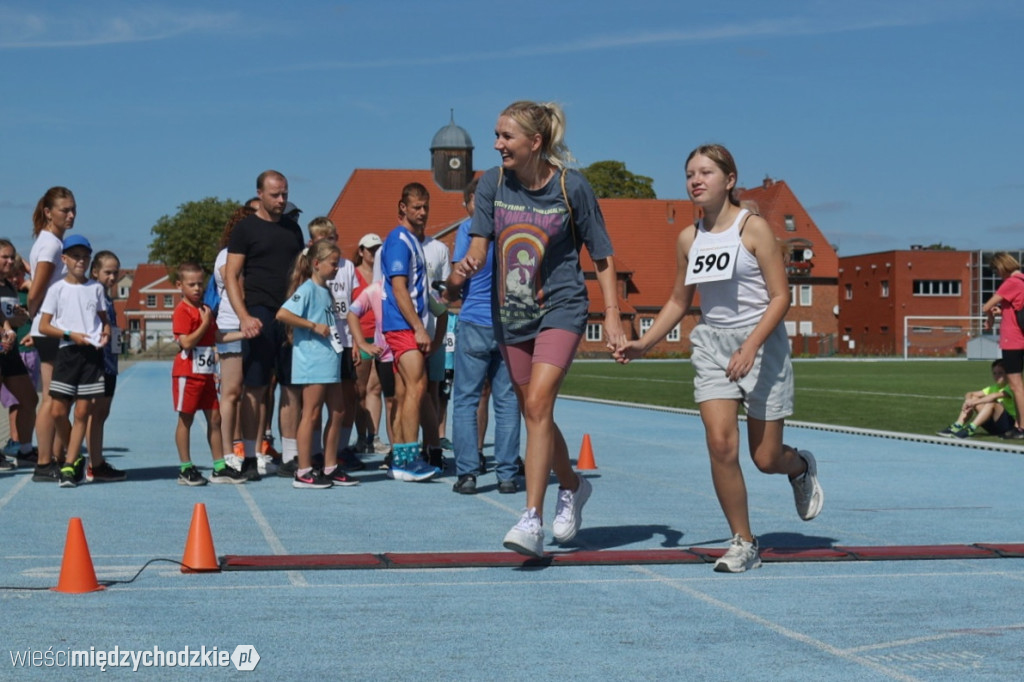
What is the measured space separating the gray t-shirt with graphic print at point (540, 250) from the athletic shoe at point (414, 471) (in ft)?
13.0

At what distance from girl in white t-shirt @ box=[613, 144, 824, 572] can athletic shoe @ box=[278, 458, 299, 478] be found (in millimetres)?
5415

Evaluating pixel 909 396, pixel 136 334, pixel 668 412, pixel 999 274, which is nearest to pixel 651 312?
pixel 136 334

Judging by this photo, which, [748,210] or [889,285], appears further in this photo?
[889,285]

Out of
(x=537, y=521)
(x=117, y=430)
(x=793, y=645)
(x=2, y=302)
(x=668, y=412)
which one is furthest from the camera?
(x=668, y=412)

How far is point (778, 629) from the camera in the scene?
5.31 metres

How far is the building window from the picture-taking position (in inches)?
4087

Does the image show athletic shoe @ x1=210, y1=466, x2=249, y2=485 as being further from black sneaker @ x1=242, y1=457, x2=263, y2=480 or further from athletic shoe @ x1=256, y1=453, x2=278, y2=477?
athletic shoe @ x1=256, y1=453, x2=278, y2=477

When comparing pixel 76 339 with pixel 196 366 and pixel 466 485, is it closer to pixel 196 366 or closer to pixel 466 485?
pixel 196 366

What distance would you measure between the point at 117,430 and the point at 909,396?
51.1ft

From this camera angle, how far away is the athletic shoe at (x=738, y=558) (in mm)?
6566

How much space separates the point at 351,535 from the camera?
312 inches

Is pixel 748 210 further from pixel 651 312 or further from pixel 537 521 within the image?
pixel 651 312

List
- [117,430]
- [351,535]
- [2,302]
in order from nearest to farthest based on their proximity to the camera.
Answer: [351,535], [2,302], [117,430]

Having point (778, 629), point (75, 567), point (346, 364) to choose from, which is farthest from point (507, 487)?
point (778, 629)
